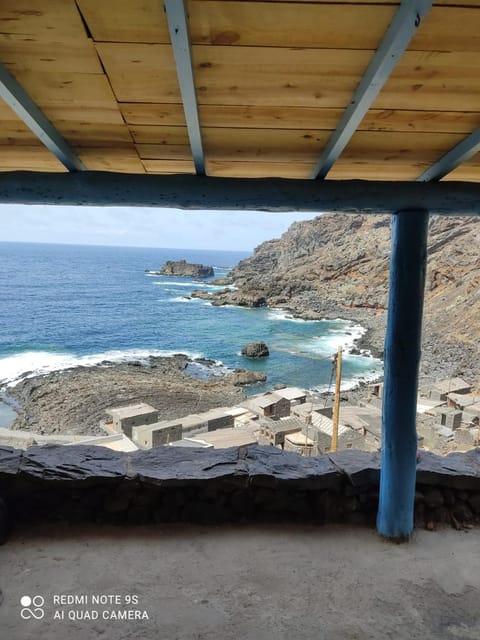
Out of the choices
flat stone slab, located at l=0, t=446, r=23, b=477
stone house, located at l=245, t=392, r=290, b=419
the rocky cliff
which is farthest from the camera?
the rocky cliff

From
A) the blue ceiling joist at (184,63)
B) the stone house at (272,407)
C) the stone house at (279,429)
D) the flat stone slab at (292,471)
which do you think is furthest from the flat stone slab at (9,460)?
the stone house at (272,407)

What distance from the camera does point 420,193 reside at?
216 cm

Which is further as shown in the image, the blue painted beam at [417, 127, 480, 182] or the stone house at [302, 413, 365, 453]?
the stone house at [302, 413, 365, 453]

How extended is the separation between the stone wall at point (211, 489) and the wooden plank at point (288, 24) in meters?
2.34

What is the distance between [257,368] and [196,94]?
22.1m

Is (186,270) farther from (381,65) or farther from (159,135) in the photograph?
(381,65)

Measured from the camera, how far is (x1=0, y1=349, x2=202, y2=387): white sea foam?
21.5 m

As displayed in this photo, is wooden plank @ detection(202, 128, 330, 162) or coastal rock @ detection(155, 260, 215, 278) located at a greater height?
coastal rock @ detection(155, 260, 215, 278)

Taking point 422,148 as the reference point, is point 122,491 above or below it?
below

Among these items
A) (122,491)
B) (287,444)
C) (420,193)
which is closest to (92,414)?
(287,444)

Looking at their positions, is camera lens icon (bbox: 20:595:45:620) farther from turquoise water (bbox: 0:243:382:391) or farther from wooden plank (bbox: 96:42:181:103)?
turquoise water (bbox: 0:243:382:391)

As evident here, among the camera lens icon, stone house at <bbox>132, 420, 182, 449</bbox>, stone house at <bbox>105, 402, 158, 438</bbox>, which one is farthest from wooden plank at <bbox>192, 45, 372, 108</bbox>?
stone house at <bbox>105, 402, 158, 438</bbox>

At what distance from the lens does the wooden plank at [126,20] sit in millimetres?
1012

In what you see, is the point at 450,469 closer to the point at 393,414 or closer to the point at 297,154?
the point at 393,414
